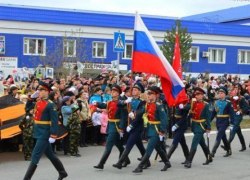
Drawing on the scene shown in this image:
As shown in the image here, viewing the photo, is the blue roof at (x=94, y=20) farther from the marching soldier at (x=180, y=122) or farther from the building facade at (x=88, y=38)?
the marching soldier at (x=180, y=122)

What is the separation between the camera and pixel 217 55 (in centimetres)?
4584

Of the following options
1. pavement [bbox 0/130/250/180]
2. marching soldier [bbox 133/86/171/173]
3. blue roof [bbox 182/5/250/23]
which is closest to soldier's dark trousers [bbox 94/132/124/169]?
pavement [bbox 0/130/250/180]

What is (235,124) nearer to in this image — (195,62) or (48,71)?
(48,71)

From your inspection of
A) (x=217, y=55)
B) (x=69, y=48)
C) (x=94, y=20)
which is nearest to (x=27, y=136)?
(x=69, y=48)

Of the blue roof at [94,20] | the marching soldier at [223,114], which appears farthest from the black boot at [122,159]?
the blue roof at [94,20]

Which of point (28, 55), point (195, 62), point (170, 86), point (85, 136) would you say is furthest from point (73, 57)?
point (170, 86)

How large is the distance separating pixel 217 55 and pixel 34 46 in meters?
16.7

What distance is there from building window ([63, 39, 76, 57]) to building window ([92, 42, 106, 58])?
6.17 meters

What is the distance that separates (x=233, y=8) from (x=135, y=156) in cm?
5782

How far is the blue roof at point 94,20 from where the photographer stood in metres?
36.7

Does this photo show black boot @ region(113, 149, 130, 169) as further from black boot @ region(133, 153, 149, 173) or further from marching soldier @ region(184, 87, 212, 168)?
marching soldier @ region(184, 87, 212, 168)

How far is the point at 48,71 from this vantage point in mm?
22828

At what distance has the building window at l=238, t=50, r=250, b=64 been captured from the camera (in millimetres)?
47062

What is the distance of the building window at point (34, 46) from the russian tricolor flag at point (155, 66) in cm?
2683
